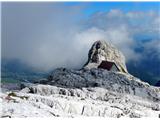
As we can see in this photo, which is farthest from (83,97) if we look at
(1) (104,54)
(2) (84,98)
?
(1) (104,54)

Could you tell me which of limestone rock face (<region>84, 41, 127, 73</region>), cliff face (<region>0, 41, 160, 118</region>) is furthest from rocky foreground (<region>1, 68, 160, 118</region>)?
limestone rock face (<region>84, 41, 127, 73</region>)

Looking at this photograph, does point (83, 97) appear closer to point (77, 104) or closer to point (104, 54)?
point (77, 104)

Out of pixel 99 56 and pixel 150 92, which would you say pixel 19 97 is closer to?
pixel 150 92

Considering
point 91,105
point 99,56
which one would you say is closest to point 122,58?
point 99,56

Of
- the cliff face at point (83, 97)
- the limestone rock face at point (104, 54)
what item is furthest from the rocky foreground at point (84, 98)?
the limestone rock face at point (104, 54)

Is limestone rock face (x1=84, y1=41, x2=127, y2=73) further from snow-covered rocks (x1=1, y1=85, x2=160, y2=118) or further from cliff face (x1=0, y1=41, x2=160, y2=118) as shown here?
snow-covered rocks (x1=1, y1=85, x2=160, y2=118)
